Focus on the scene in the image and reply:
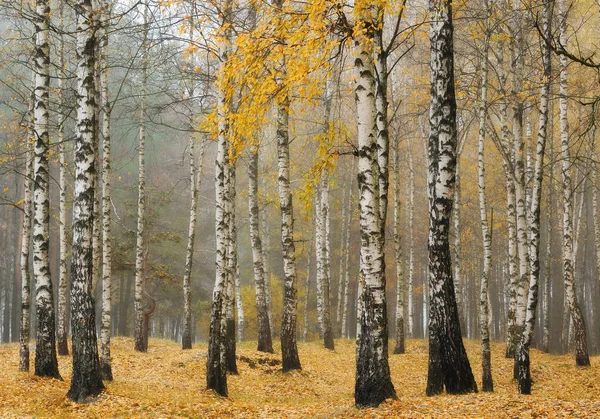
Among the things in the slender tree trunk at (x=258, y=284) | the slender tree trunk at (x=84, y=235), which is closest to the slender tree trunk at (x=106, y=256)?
the slender tree trunk at (x=84, y=235)

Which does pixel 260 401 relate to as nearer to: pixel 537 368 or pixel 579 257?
pixel 537 368

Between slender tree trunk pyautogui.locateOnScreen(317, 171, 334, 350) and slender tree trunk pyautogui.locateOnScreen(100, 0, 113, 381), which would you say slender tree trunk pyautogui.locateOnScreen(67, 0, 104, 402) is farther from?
slender tree trunk pyautogui.locateOnScreen(317, 171, 334, 350)

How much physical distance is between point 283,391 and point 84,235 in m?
5.77

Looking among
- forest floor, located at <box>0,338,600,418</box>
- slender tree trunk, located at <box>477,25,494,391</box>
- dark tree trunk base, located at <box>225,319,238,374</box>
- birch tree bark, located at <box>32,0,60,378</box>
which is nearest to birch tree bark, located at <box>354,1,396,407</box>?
forest floor, located at <box>0,338,600,418</box>

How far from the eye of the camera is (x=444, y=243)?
9164 mm

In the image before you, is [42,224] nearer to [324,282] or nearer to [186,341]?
[186,341]

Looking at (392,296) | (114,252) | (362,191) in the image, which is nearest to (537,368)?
(362,191)

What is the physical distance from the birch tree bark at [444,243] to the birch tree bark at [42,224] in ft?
24.2

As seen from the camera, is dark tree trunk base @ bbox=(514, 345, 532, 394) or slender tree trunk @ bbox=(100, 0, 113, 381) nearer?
dark tree trunk base @ bbox=(514, 345, 532, 394)

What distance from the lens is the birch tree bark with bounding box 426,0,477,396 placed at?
29.7 ft

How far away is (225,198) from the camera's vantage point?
→ 444 inches

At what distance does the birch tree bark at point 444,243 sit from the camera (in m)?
9.04

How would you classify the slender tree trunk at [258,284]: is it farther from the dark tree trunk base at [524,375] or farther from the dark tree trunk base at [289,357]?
the dark tree trunk base at [524,375]

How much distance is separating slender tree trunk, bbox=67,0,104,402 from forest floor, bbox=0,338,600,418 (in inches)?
18.9
